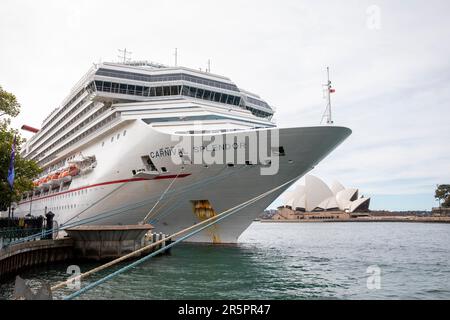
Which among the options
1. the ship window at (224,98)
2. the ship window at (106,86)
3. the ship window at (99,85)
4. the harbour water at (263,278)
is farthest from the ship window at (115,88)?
the harbour water at (263,278)

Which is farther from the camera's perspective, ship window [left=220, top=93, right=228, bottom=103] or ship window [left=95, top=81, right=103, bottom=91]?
ship window [left=220, top=93, right=228, bottom=103]

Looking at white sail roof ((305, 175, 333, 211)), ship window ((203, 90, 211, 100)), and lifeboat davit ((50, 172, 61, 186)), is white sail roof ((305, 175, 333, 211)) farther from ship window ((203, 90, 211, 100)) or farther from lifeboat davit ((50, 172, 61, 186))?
ship window ((203, 90, 211, 100))

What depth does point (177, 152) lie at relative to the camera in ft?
65.6

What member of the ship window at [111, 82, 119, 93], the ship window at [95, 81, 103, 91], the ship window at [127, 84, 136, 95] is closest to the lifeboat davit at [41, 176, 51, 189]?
the ship window at [95, 81, 103, 91]

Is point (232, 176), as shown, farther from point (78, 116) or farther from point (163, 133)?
point (78, 116)

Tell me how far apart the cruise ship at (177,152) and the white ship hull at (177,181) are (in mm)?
58

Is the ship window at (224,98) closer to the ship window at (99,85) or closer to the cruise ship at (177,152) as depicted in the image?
the cruise ship at (177,152)

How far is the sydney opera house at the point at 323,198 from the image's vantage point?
4766 inches

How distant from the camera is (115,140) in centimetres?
2444

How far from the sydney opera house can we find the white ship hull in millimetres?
96281

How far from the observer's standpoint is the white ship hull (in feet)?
64.3

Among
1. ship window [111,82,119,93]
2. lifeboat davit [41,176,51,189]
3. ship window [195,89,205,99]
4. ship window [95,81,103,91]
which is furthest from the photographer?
lifeboat davit [41,176,51,189]

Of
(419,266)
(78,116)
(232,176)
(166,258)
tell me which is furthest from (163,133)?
(78,116)

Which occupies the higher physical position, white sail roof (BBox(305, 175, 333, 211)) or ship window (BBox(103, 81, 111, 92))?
ship window (BBox(103, 81, 111, 92))
